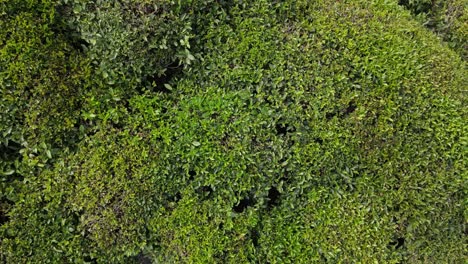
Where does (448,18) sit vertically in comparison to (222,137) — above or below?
above

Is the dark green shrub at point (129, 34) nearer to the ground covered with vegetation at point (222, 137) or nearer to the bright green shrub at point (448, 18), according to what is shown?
the ground covered with vegetation at point (222, 137)

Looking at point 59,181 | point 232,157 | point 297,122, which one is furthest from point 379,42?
point 59,181

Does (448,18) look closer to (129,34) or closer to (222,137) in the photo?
(222,137)

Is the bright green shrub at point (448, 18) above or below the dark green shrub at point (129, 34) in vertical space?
above


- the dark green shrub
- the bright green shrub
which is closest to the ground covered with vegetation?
the dark green shrub

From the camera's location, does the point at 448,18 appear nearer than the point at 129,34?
No

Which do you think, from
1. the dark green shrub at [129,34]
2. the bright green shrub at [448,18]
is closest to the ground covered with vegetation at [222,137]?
the dark green shrub at [129,34]

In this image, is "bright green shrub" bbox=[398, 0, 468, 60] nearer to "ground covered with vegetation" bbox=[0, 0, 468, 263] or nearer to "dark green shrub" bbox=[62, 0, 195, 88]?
"ground covered with vegetation" bbox=[0, 0, 468, 263]

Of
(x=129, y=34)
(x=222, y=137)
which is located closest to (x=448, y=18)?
(x=222, y=137)
